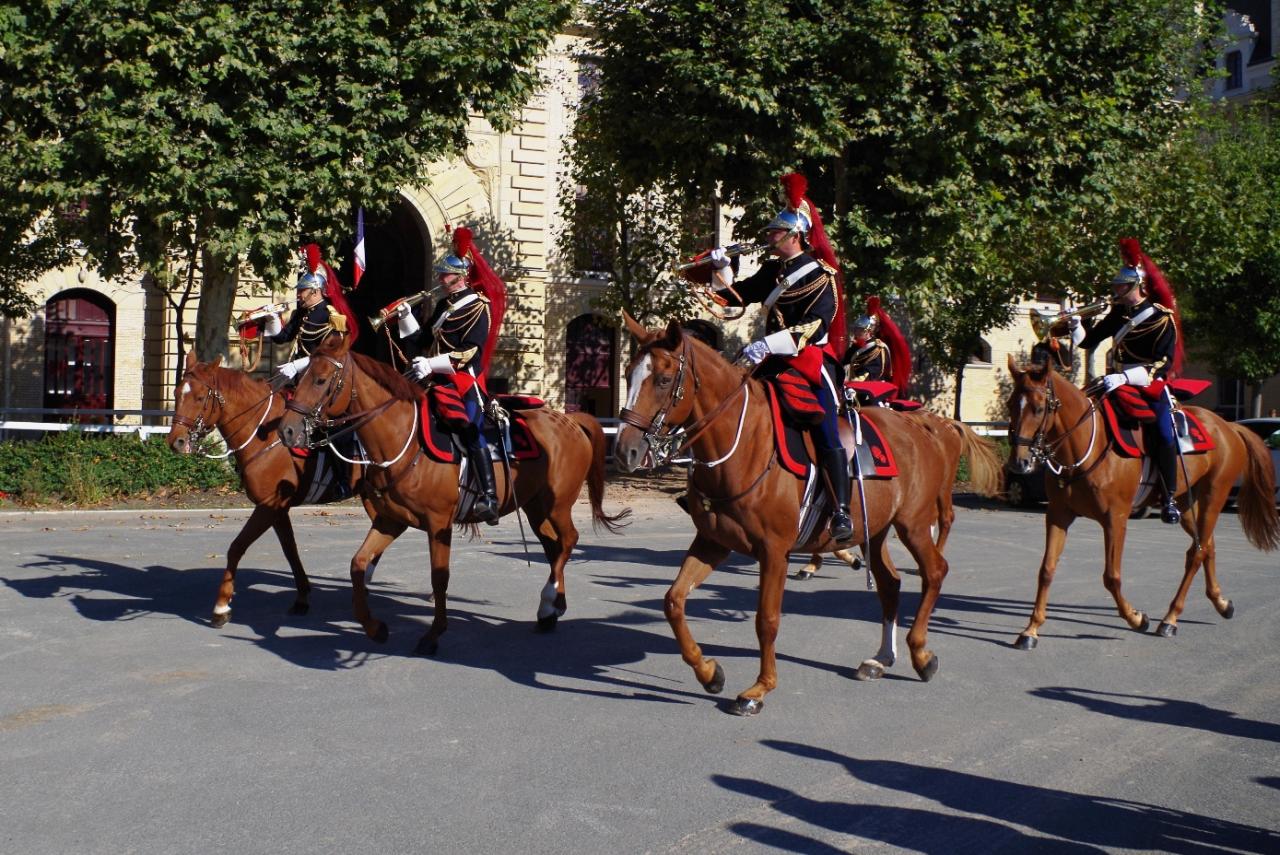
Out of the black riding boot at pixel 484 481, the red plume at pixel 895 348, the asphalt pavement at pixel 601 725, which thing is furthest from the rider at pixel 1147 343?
the black riding boot at pixel 484 481

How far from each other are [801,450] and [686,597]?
125 cm

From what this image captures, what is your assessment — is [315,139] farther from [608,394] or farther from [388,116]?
[608,394]

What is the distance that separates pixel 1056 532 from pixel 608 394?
84.8 ft

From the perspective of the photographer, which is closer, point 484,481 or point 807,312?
point 807,312

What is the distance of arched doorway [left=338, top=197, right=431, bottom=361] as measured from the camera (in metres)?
33.0

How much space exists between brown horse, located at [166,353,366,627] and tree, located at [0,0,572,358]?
8461 mm

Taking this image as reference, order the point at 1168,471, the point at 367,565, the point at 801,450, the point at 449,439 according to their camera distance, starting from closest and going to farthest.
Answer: the point at 801,450 → the point at 367,565 → the point at 449,439 → the point at 1168,471

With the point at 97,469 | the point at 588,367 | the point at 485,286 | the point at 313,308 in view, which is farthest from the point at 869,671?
the point at 588,367

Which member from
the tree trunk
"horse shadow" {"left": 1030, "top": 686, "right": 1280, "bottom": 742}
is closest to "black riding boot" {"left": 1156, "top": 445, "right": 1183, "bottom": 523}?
"horse shadow" {"left": 1030, "top": 686, "right": 1280, "bottom": 742}

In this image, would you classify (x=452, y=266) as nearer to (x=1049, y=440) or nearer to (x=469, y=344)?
(x=469, y=344)

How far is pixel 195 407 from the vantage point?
1104cm

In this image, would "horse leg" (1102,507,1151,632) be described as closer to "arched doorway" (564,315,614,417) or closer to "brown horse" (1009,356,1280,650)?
"brown horse" (1009,356,1280,650)

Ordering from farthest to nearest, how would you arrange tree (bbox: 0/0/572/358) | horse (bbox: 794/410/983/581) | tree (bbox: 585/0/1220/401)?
tree (bbox: 585/0/1220/401), tree (bbox: 0/0/572/358), horse (bbox: 794/410/983/581)

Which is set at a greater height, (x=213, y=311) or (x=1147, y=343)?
(x=213, y=311)
